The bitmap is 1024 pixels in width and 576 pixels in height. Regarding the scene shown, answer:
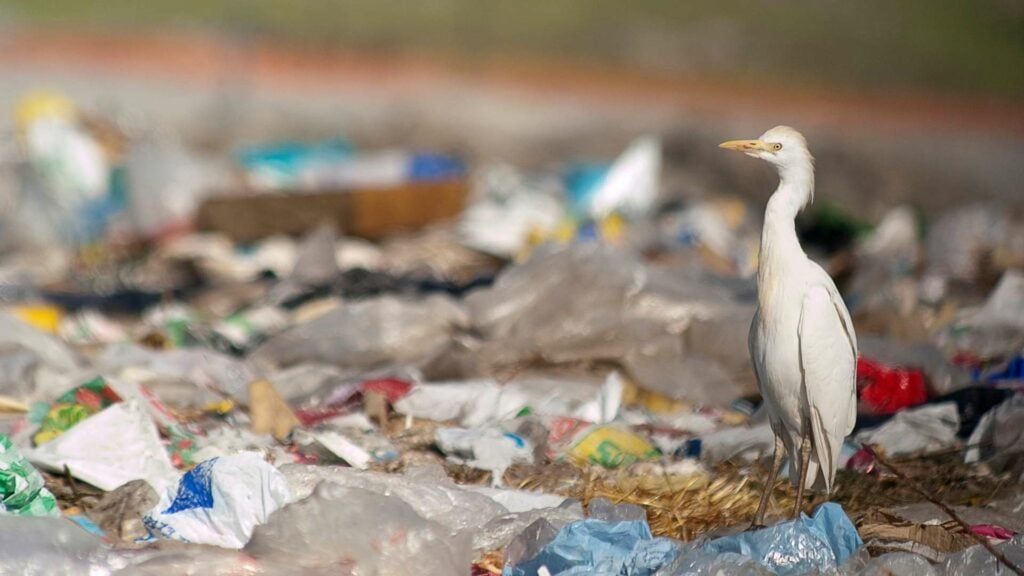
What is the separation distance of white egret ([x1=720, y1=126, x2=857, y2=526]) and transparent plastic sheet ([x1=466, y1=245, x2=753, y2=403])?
1356 mm

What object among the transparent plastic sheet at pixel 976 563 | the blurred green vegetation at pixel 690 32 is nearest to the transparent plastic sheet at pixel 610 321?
the transparent plastic sheet at pixel 976 563

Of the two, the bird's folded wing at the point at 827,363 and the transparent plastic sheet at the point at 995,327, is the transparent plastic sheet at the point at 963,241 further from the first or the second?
the bird's folded wing at the point at 827,363

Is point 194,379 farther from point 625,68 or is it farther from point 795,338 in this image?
point 625,68

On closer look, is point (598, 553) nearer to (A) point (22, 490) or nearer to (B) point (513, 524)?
(B) point (513, 524)

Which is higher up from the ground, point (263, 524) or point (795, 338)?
point (795, 338)

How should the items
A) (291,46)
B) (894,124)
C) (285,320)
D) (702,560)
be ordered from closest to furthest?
(702,560)
(285,320)
(894,124)
(291,46)

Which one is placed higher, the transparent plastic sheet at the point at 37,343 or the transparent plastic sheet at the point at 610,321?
the transparent plastic sheet at the point at 610,321

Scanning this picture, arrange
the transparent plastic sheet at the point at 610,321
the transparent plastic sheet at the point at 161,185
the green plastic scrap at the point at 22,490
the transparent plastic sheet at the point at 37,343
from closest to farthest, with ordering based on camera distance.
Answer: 1. the green plastic scrap at the point at 22,490
2. the transparent plastic sheet at the point at 37,343
3. the transparent plastic sheet at the point at 610,321
4. the transparent plastic sheet at the point at 161,185

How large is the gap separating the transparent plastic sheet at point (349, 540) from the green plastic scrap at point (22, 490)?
2.24 ft

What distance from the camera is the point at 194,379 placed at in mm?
4410

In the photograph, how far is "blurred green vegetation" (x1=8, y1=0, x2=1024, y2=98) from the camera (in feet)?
47.5

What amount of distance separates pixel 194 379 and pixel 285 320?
36.0 inches

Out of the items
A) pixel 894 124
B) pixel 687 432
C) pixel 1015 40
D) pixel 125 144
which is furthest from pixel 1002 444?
pixel 1015 40

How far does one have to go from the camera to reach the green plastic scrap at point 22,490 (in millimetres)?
3033
